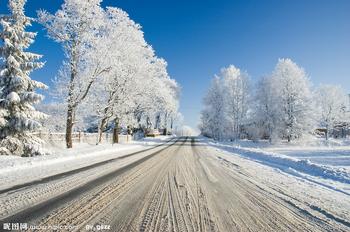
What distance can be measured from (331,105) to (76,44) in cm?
5332

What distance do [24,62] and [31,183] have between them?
12842mm

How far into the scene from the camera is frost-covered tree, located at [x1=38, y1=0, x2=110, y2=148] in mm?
21375

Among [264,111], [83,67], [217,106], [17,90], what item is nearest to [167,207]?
[17,90]

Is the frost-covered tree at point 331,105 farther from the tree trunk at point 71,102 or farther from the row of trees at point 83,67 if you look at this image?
the tree trunk at point 71,102

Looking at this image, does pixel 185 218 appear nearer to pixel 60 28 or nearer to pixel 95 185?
pixel 95 185

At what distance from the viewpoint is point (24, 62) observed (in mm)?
17000

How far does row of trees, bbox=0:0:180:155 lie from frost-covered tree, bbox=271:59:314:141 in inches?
671

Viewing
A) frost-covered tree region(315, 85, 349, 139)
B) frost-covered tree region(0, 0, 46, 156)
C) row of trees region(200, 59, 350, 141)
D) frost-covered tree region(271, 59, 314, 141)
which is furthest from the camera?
frost-covered tree region(315, 85, 349, 139)

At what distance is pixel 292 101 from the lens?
118 feet

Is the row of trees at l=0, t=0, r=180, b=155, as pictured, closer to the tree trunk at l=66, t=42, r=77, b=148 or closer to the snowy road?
the tree trunk at l=66, t=42, r=77, b=148

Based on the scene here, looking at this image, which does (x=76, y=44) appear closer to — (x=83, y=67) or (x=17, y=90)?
(x=83, y=67)

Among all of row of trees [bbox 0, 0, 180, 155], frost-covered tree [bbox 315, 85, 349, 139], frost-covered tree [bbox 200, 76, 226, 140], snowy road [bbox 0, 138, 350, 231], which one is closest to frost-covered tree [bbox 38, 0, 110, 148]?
row of trees [bbox 0, 0, 180, 155]

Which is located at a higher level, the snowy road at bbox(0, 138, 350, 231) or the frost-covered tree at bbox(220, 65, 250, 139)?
the frost-covered tree at bbox(220, 65, 250, 139)

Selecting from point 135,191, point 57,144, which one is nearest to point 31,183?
point 135,191
